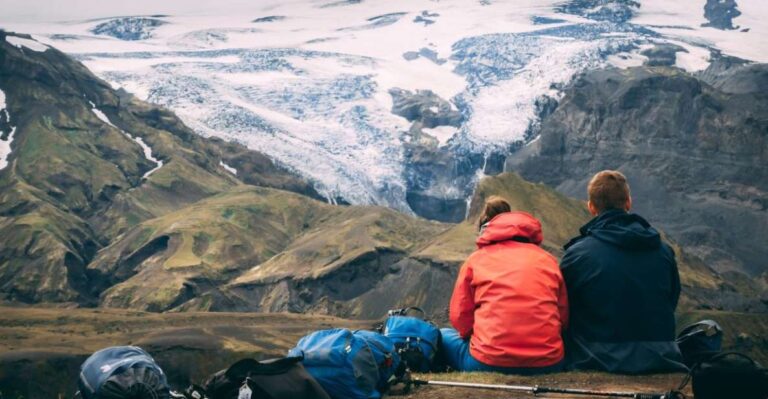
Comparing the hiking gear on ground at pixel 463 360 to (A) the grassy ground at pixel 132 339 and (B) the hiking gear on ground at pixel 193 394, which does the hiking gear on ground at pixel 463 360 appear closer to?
(B) the hiking gear on ground at pixel 193 394

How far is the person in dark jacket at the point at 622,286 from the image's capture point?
57.2 feet

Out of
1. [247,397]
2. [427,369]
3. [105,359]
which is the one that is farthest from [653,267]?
[105,359]

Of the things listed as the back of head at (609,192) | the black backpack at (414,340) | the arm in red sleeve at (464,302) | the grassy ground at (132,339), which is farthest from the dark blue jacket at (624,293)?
the grassy ground at (132,339)

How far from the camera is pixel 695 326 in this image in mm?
19016

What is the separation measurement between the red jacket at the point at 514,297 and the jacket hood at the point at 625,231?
94 centimetres

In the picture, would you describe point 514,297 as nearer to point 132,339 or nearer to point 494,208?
point 494,208

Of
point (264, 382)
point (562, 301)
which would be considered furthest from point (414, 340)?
point (264, 382)

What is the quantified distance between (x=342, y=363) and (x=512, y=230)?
11.7 feet

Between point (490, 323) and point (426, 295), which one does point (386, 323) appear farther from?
point (426, 295)

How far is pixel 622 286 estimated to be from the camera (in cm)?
1745

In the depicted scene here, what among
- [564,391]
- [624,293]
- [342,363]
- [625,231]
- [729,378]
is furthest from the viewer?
[624,293]

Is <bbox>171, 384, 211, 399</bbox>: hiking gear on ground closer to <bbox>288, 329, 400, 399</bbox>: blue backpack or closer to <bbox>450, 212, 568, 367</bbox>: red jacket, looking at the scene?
<bbox>288, 329, 400, 399</bbox>: blue backpack

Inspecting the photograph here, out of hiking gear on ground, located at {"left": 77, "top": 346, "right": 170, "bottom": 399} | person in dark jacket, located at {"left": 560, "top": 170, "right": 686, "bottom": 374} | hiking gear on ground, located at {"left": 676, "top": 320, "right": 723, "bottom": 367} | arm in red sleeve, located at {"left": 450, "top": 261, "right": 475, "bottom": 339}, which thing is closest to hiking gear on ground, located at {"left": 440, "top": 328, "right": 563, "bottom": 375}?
arm in red sleeve, located at {"left": 450, "top": 261, "right": 475, "bottom": 339}

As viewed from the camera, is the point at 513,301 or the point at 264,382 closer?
the point at 264,382
